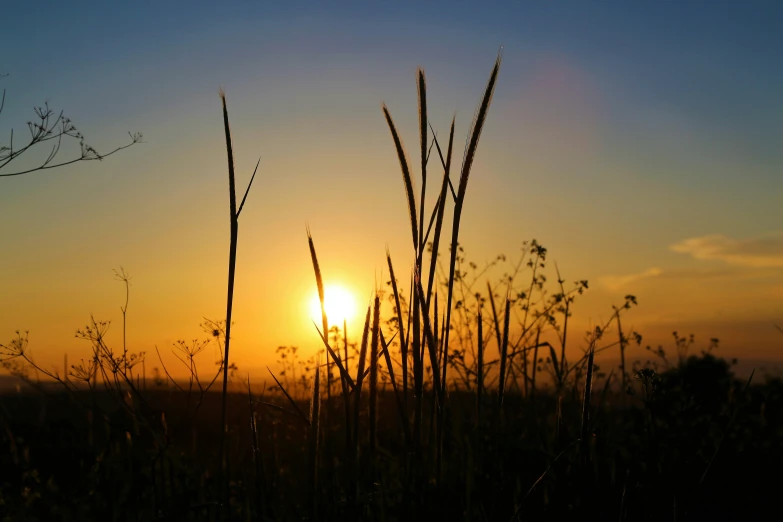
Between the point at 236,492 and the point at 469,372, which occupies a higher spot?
the point at 469,372

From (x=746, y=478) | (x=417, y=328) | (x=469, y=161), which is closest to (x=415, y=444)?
(x=417, y=328)

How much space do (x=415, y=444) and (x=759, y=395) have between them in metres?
5.37

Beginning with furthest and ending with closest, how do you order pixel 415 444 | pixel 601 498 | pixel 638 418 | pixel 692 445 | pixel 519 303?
pixel 519 303
pixel 638 418
pixel 692 445
pixel 601 498
pixel 415 444

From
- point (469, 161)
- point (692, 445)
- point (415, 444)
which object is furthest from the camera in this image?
point (692, 445)

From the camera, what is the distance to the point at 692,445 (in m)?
3.42

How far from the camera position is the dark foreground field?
1.78 m

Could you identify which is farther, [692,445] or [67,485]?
[67,485]

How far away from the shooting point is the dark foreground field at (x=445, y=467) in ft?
5.85

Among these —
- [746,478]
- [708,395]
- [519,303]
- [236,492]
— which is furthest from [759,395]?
[236,492]

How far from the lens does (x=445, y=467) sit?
2.76 metres

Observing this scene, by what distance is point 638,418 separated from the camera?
5.18 m

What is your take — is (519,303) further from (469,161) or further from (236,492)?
(469,161)

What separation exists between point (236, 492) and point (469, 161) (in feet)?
8.45

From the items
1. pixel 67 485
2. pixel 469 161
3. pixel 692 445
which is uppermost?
pixel 469 161
